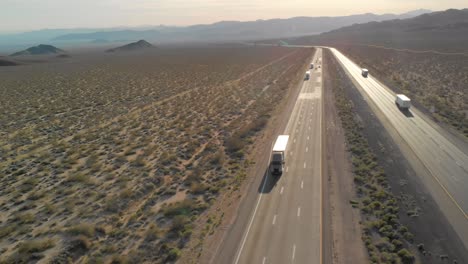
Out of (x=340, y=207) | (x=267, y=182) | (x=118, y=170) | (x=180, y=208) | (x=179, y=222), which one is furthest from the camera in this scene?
(x=118, y=170)

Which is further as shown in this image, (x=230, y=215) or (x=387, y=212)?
(x=230, y=215)

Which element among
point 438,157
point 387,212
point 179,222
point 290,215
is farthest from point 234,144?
point 438,157

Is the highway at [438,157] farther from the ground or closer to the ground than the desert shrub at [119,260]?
farther from the ground

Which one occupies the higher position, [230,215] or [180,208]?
[180,208]

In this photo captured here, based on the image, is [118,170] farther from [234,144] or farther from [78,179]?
[234,144]

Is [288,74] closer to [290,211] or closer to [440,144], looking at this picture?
[440,144]

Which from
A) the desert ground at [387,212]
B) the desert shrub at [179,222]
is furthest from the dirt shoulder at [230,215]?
the desert ground at [387,212]

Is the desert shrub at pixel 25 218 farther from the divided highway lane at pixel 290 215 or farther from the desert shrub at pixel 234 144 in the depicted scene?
the desert shrub at pixel 234 144
